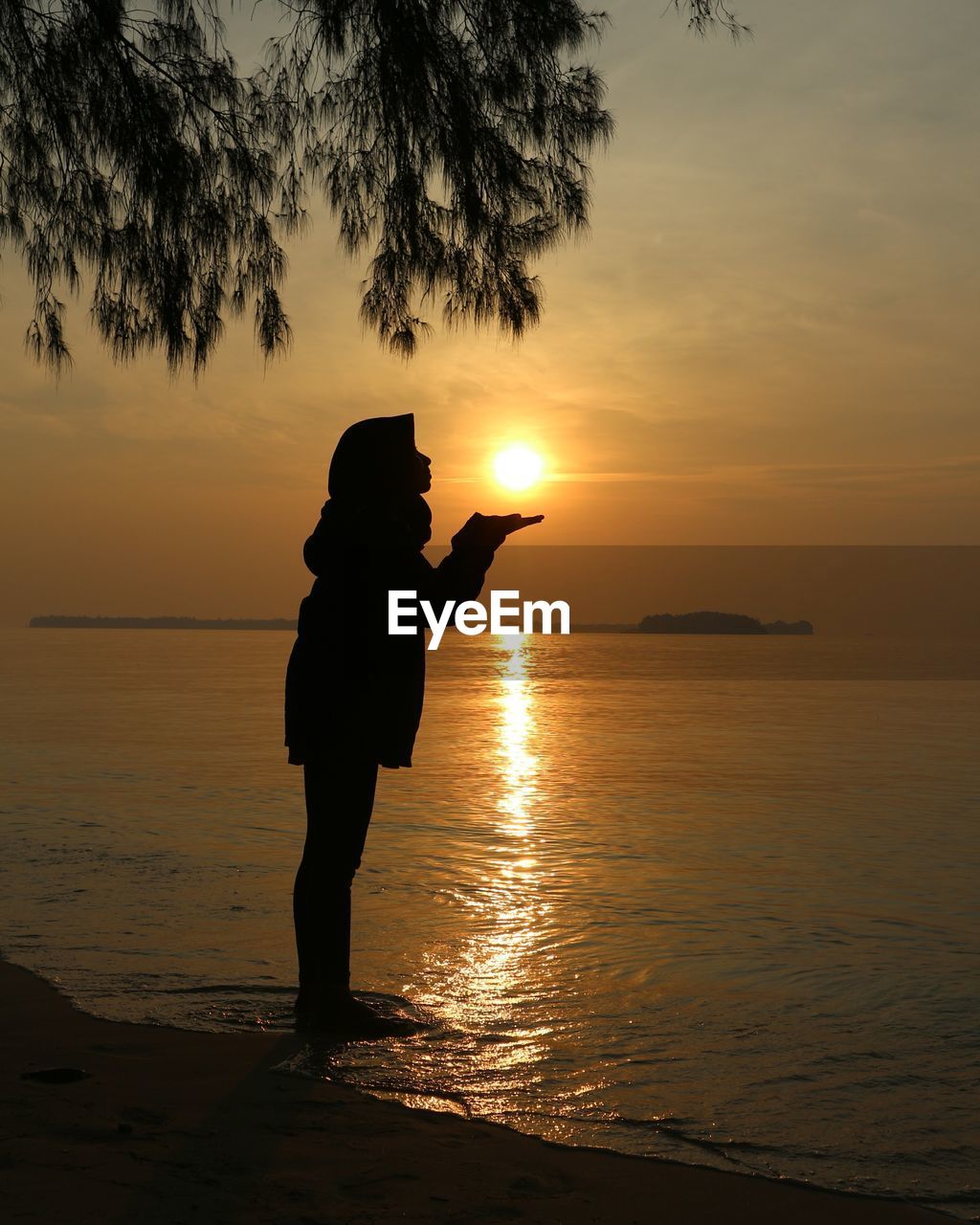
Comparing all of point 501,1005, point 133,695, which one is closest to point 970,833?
point 501,1005

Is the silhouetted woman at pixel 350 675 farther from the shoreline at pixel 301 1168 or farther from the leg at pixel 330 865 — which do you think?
the shoreline at pixel 301 1168

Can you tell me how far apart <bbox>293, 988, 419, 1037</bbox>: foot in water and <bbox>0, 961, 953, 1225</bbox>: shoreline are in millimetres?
423

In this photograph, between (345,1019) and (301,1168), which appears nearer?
(301,1168)

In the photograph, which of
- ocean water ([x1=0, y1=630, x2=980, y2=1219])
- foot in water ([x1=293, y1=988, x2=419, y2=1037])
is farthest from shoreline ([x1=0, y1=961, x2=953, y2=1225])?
foot in water ([x1=293, y1=988, x2=419, y2=1037])

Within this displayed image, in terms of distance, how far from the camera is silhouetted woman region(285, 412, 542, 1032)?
358cm

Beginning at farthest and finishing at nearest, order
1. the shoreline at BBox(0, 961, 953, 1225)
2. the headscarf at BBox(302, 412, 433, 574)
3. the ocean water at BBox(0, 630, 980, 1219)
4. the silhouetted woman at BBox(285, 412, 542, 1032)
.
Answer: the headscarf at BBox(302, 412, 433, 574)
the silhouetted woman at BBox(285, 412, 542, 1032)
the ocean water at BBox(0, 630, 980, 1219)
the shoreline at BBox(0, 961, 953, 1225)

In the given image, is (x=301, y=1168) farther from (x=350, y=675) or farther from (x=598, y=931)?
(x=598, y=931)

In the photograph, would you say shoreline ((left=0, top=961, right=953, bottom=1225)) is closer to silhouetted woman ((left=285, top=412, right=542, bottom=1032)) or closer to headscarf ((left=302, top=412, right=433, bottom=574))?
Answer: silhouetted woman ((left=285, top=412, right=542, bottom=1032))

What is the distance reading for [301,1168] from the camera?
104 inches

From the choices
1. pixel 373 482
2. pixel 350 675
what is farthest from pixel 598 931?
pixel 373 482

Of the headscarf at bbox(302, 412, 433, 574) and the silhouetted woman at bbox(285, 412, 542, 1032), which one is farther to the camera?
the headscarf at bbox(302, 412, 433, 574)

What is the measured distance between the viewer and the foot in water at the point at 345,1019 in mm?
3664

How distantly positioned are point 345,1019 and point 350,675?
1.01 metres

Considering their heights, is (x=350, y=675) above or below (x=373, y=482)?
below
